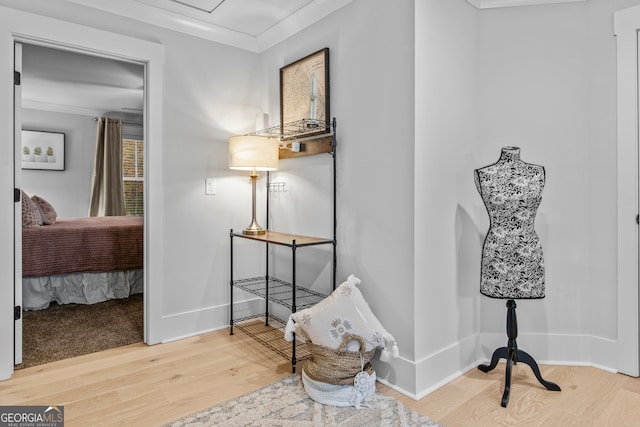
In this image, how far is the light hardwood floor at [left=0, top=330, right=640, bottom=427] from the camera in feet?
5.94

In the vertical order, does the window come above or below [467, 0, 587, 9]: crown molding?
below

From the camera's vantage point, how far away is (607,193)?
2275 mm

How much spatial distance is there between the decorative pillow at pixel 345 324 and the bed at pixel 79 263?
2718 millimetres

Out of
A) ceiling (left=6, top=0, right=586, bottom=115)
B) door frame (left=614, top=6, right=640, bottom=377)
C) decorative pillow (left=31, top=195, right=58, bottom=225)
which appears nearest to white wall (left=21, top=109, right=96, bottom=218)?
ceiling (left=6, top=0, right=586, bottom=115)

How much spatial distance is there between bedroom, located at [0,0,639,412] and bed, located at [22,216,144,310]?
1.51 meters

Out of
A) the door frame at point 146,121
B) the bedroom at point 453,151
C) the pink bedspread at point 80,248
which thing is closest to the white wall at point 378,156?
the bedroom at point 453,151

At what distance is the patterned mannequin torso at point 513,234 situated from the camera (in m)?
1.97

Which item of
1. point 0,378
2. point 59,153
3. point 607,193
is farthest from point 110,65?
point 607,193

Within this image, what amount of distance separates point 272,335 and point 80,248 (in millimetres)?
2225

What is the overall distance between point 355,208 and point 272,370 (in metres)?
1.09

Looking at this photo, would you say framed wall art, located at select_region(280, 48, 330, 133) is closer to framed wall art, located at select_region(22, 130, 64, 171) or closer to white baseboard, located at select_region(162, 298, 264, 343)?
white baseboard, located at select_region(162, 298, 264, 343)

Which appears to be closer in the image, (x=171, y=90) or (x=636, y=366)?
(x=636, y=366)

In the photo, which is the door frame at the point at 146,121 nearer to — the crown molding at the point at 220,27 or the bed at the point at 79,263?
the crown molding at the point at 220,27

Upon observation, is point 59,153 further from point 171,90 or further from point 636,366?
point 636,366
